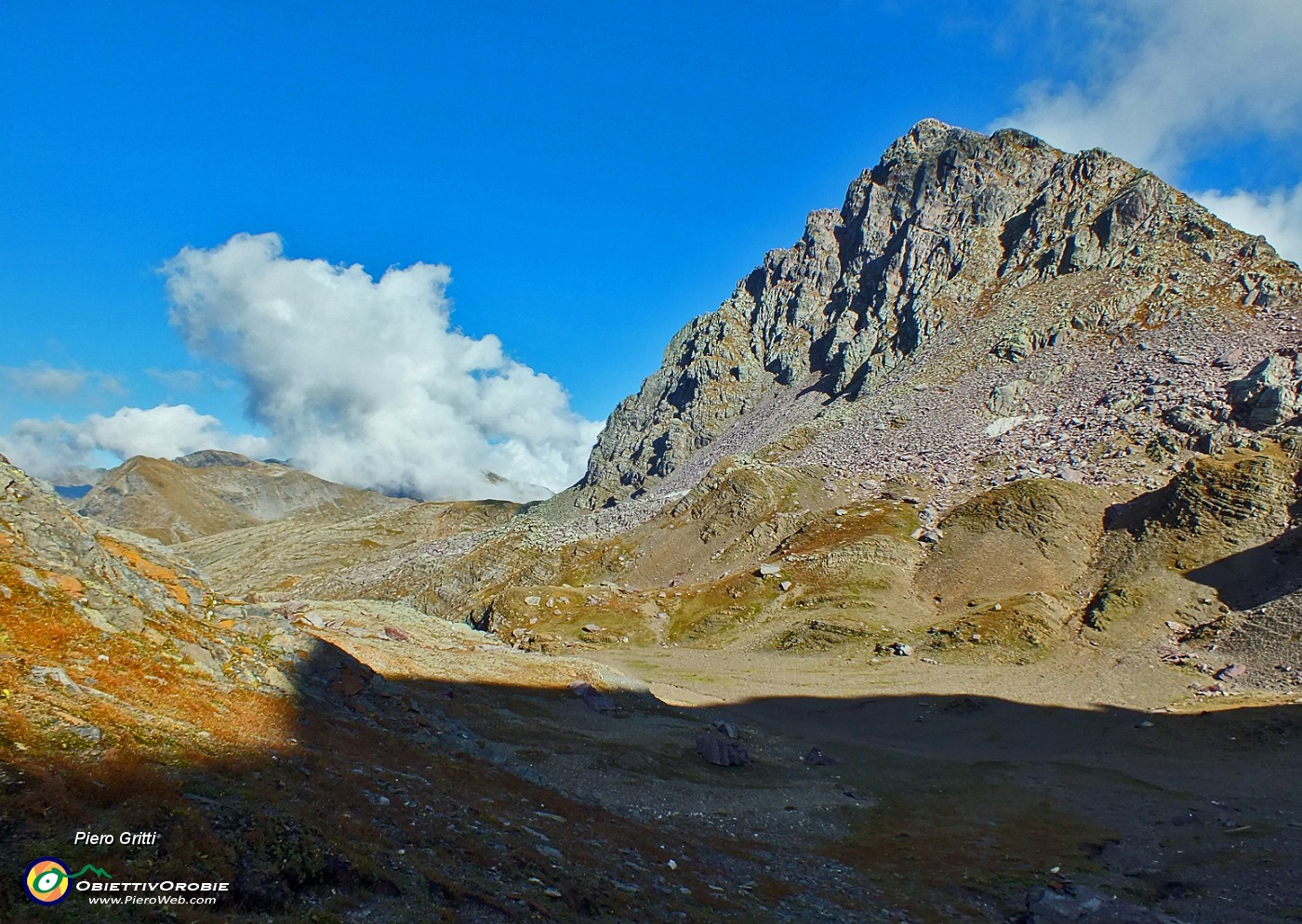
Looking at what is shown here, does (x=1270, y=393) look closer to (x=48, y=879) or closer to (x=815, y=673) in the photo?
(x=815, y=673)

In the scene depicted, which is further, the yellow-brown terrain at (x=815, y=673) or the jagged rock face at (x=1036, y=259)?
the jagged rock face at (x=1036, y=259)

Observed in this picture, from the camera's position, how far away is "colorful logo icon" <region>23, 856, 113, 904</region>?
822 centimetres

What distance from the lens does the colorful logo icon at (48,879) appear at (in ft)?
27.0

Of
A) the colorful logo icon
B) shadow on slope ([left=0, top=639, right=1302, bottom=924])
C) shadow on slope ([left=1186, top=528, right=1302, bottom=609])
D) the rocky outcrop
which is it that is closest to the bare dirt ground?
shadow on slope ([left=0, top=639, right=1302, bottom=924])

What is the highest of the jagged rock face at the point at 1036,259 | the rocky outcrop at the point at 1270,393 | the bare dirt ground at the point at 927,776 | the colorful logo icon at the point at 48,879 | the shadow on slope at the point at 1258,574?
the jagged rock face at the point at 1036,259

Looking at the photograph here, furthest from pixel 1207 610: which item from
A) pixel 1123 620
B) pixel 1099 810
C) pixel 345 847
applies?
pixel 345 847

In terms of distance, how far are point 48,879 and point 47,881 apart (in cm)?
4

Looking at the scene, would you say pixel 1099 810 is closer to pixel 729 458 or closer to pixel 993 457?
pixel 993 457

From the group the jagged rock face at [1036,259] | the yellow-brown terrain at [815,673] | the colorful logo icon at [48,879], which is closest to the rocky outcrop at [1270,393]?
the yellow-brown terrain at [815,673]

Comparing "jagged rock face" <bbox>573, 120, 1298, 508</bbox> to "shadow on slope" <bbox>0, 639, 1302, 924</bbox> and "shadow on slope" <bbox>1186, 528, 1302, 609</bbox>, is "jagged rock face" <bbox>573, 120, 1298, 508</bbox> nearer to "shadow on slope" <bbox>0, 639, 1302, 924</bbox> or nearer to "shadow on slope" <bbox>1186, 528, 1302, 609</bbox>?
"shadow on slope" <bbox>1186, 528, 1302, 609</bbox>

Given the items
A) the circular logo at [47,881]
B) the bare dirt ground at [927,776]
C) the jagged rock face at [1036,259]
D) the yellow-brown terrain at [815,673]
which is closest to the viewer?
the circular logo at [47,881]

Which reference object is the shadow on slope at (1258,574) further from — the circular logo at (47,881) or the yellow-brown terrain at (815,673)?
the circular logo at (47,881)

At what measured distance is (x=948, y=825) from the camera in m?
32.8

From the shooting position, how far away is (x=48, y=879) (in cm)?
849
